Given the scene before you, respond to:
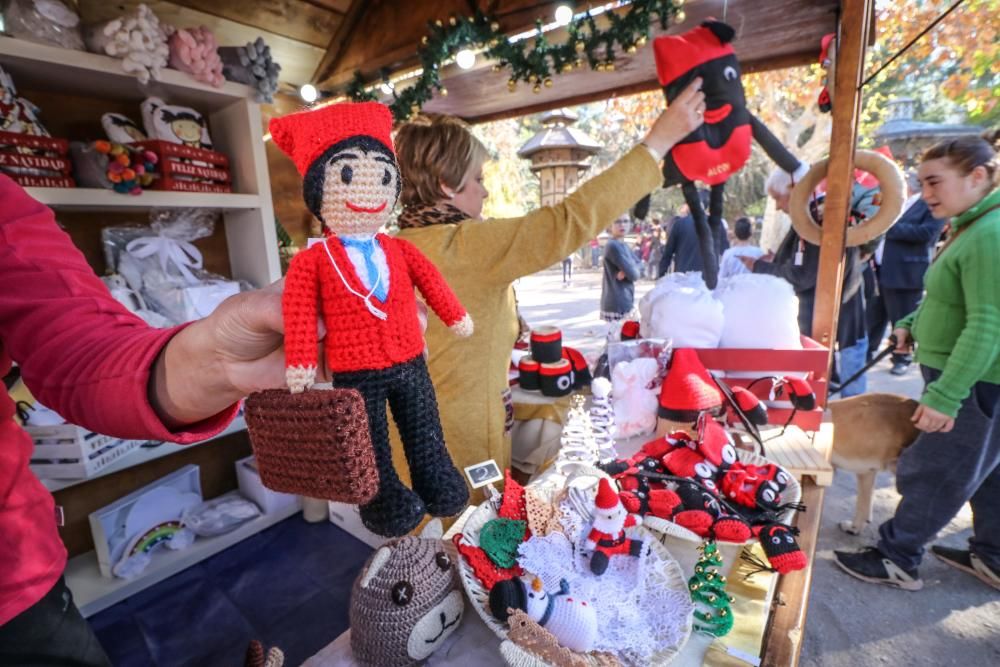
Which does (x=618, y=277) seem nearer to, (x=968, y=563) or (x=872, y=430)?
(x=872, y=430)

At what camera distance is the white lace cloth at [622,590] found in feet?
1.87

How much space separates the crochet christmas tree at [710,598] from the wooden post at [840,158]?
1003 mm

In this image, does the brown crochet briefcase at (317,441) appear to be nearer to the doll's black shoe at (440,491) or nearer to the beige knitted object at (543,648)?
the doll's black shoe at (440,491)

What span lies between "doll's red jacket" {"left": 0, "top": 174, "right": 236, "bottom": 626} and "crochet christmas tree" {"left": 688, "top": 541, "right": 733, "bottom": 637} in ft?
2.22

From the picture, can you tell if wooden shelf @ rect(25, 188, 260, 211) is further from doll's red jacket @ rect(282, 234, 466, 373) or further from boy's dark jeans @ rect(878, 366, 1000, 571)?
boy's dark jeans @ rect(878, 366, 1000, 571)

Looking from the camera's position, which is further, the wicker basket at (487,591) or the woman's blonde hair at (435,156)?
the woman's blonde hair at (435,156)

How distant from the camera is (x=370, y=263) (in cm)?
53

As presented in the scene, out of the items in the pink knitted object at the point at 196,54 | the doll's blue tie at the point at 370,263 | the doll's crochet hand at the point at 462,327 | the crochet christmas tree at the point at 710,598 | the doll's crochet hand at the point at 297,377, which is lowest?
the crochet christmas tree at the point at 710,598

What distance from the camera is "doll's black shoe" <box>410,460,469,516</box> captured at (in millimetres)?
542

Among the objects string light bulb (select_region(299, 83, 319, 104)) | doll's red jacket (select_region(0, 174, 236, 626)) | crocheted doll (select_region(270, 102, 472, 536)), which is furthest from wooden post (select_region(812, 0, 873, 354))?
string light bulb (select_region(299, 83, 319, 104))

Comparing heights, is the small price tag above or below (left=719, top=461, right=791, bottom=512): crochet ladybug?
above

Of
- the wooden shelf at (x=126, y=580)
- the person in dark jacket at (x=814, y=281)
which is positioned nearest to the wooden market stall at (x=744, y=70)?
the person in dark jacket at (x=814, y=281)

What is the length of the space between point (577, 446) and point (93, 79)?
1631 mm

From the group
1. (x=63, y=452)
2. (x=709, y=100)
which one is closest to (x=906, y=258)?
(x=709, y=100)
